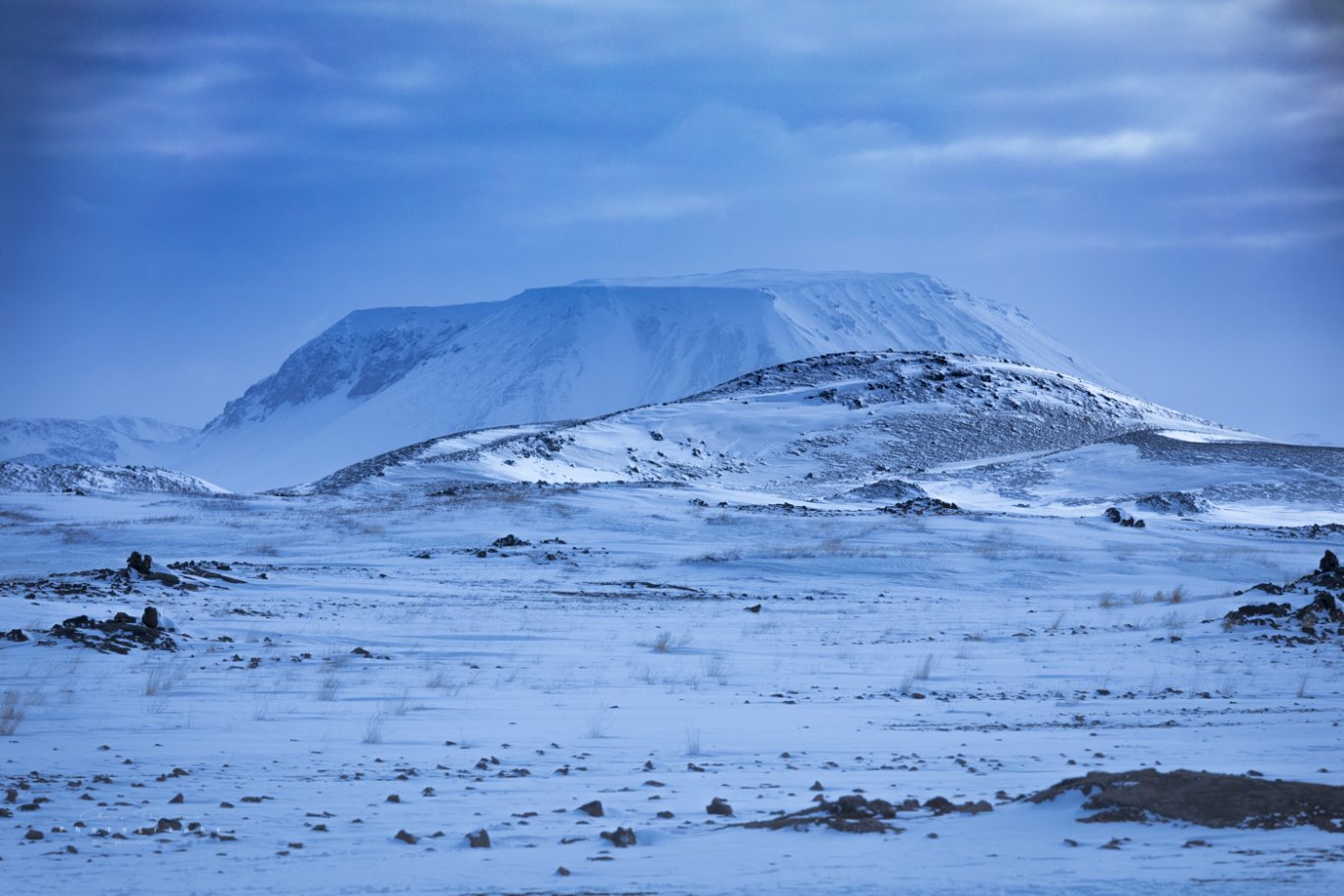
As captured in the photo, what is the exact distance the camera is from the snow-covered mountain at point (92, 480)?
65375 mm

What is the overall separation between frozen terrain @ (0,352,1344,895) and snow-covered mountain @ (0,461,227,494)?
23.5 metres

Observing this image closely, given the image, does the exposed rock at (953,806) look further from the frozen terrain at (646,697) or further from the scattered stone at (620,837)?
the scattered stone at (620,837)

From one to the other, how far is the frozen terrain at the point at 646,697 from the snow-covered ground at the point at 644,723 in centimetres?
5

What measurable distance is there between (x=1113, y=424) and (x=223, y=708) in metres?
85.6

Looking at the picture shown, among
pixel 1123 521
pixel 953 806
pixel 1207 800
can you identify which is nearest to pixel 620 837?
pixel 953 806

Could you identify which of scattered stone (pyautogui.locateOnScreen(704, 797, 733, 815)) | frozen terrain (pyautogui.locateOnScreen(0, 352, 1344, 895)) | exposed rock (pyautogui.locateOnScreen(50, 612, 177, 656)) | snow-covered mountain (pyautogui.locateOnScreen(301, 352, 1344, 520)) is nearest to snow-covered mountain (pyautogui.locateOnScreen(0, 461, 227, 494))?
snow-covered mountain (pyautogui.locateOnScreen(301, 352, 1344, 520))

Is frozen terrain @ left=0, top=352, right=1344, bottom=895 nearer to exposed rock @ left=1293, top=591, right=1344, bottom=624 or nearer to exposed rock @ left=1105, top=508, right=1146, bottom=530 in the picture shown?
exposed rock @ left=1293, top=591, right=1344, bottom=624

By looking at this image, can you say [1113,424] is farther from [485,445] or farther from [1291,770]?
[1291,770]

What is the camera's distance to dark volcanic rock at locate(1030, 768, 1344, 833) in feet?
21.2

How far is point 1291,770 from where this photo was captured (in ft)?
27.7

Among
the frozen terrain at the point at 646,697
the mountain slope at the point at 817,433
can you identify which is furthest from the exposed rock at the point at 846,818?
the mountain slope at the point at 817,433

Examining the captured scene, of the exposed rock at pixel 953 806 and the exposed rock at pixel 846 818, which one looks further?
the exposed rock at pixel 953 806

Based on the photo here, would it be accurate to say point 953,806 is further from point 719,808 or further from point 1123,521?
point 1123,521

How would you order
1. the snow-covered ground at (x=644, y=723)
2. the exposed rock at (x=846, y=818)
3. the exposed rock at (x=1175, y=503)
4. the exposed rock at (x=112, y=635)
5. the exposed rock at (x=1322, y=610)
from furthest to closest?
the exposed rock at (x=1175, y=503) < the exposed rock at (x=1322, y=610) < the exposed rock at (x=112, y=635) < the exposed rock at (x=846, y=818) < the snow-covered ground at (x=644, y=723)
